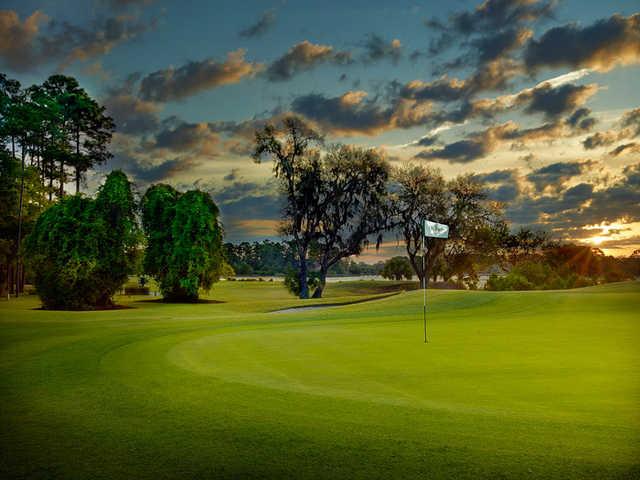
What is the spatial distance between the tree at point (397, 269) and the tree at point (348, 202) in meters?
44.4

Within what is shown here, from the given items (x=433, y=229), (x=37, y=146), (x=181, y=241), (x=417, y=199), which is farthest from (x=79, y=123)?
(x=433, y=229)

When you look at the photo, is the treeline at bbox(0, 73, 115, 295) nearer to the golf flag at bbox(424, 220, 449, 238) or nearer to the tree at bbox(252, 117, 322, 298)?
the tree at bbox(252, 117, 322, 298)

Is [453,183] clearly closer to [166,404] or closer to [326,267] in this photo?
[326,267]

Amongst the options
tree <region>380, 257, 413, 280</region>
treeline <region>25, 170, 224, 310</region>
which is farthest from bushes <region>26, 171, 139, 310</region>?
tree <region>380, 257, 413, 280</region>

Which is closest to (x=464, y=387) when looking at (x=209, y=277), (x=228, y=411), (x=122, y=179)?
(x=228, y=411)

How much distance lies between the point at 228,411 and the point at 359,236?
5214cm

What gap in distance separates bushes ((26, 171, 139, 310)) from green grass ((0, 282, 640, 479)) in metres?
23.2

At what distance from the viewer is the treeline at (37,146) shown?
2094 inches

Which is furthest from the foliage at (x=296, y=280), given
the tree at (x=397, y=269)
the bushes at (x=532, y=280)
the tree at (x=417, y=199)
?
the tree at (x=397, y=269)

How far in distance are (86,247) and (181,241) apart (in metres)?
9.73

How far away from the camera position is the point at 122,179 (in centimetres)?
4303

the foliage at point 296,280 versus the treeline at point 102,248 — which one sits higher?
the treeline at point 102,248

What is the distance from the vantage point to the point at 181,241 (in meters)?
48.9

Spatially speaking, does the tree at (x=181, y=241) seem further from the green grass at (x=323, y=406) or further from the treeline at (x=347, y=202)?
the green grass at (x=323, y=406)
